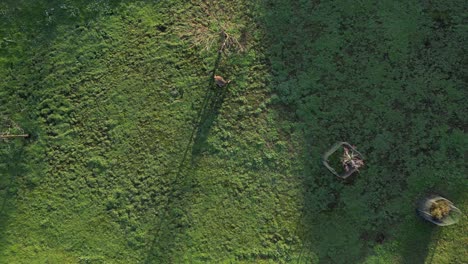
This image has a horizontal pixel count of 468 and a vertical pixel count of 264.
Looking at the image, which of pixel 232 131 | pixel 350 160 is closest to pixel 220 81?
pixel 232 131

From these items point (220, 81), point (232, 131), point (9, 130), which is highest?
point (220, 81)

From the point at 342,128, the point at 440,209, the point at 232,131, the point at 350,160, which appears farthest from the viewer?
the point at 232,131

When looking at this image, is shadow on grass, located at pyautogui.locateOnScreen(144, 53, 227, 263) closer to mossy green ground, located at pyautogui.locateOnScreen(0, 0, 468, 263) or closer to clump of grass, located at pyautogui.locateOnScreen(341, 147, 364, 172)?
mossy green ground, located at pyautogui.locateOnScreen(0, 0, 468, 263)

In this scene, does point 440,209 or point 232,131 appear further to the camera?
point 232,131

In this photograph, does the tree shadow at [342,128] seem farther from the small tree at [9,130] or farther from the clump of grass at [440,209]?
the small tree at [9,130]

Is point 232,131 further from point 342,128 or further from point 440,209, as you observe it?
point 440,209

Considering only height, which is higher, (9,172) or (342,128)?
(342,128)

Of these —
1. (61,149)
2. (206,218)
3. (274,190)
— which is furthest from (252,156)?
(61,149)

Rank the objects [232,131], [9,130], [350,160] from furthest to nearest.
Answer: [9,130]
[232,131]
[350,160]
